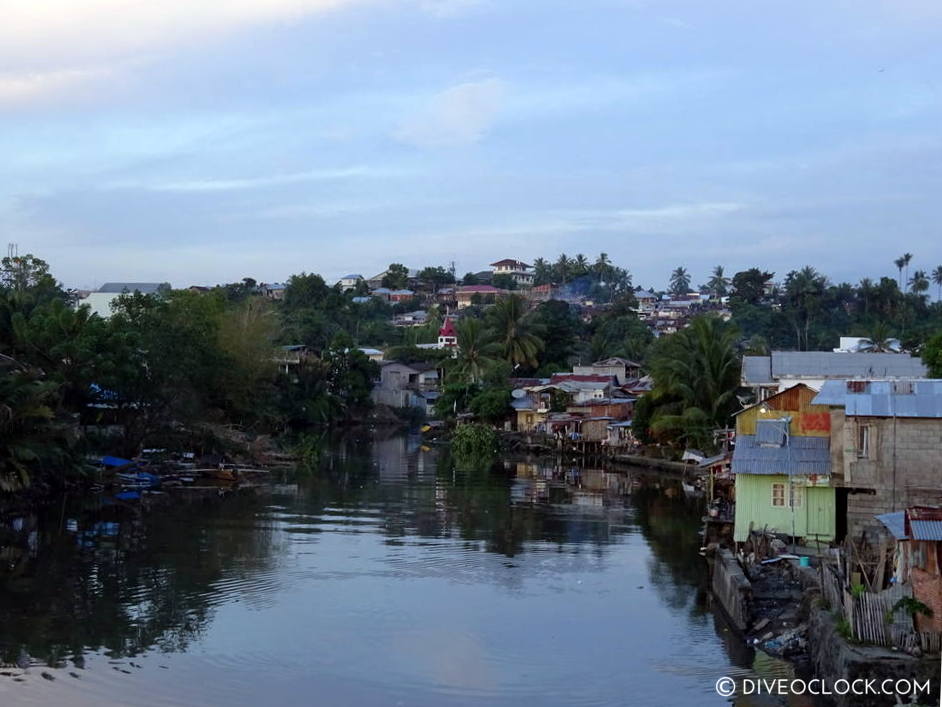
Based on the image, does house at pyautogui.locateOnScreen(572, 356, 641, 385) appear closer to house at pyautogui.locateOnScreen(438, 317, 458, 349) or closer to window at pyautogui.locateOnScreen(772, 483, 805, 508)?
house at pyautogui.locateOnScreen(438, 317, 458, 349)

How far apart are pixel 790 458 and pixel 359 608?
10.2 metres

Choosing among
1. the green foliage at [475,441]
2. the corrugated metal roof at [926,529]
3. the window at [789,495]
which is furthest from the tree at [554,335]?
the corrugated metal roof at [926,529]

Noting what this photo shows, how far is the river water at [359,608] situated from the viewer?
1675 centimetres

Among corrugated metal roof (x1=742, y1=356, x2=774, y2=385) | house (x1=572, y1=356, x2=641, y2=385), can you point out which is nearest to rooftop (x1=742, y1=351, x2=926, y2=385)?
corrugated metal roof (x1=742, y1=356, x2=774, y2=385)

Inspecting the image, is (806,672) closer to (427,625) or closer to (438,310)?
(427,625)

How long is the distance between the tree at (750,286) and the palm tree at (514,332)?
42584 millimetres

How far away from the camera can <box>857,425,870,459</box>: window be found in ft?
72.3

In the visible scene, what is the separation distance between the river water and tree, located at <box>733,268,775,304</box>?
8654 centimetres

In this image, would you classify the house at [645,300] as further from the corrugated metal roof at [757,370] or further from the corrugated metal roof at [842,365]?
the corrugated metal roof at [842,365]

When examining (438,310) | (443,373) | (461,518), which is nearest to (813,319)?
(443,373)

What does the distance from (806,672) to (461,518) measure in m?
17.9

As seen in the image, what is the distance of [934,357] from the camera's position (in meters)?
34.0

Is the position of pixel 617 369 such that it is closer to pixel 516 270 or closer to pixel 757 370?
pixel 757 370

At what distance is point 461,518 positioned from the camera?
112ft
